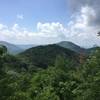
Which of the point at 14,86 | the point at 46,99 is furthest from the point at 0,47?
the point at 46,99

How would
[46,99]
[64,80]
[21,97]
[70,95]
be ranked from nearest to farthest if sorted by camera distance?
[21,97] → [46,99] → [70,95] → [64,80]

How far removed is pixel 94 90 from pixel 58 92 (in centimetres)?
1940

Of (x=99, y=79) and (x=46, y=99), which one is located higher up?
(x=99, y=79)

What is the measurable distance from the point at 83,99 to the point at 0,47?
1368 centimetres

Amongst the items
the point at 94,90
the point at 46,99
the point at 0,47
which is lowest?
the point at 46,99

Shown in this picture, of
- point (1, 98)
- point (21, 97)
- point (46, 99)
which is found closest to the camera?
point (1, 98)

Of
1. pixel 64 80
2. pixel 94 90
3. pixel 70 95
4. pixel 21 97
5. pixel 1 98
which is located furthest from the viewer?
pixel 64 80

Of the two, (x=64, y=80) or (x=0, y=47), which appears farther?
(x=64, y=80)

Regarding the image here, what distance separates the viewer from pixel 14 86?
93.8 ft

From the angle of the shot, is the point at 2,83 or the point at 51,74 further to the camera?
the point at 51,74

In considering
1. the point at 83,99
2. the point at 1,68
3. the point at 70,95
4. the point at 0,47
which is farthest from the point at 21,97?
the point at 70,95

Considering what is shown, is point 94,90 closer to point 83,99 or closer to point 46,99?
point 83,99

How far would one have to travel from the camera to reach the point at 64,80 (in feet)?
190

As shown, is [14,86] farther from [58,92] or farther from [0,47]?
[58,92]
